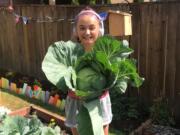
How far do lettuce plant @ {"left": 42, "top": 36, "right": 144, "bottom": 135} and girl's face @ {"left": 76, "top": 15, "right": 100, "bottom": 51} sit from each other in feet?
0.94

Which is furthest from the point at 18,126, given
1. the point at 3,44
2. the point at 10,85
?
the point at 3,44

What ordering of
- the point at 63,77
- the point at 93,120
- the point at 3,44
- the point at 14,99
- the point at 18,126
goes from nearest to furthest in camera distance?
the point at 93,120 < the point at 63,77 < the point at 18,126 < the point at 14,99 < the point at 3,44

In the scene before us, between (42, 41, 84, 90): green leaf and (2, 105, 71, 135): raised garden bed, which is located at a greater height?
(42, 41, 84, 90): green leaf

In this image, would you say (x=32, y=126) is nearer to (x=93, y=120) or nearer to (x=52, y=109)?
(x=93, y=120)

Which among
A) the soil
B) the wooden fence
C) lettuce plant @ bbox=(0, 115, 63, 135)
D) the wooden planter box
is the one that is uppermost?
the wooden fence

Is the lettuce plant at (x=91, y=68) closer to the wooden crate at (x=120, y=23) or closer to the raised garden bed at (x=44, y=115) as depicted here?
the wooden crate at (x=120, y=23)

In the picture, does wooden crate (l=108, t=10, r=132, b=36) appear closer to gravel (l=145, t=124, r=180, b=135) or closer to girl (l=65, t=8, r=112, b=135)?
gravel (l=145, t=124, r=180, b=135)

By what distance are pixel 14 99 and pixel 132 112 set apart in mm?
2445

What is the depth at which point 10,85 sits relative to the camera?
22.5 ft

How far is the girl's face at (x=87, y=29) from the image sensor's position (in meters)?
2.78

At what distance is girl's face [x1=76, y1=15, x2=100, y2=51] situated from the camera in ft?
9.12

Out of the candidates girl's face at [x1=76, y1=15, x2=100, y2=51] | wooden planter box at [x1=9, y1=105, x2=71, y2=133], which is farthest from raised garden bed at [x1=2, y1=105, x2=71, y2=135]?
girl's face at [x1=76, y1=15, x2=100, y2=51]

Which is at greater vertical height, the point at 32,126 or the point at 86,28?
the point at 86,28

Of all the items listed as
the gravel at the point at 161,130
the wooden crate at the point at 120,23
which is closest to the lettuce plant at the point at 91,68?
the wooden crate at the point at 120,23
